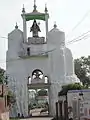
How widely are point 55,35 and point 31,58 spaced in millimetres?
5375

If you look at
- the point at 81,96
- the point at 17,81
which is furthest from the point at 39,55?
the point at 81,96

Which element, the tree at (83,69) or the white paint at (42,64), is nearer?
the white paint at (42,64)

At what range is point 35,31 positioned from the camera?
2312 inches

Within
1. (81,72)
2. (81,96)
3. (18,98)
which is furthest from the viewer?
(81,72)

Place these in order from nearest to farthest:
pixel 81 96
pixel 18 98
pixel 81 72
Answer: pixel 81 96 → pixel 18 98 → pixel 81 72

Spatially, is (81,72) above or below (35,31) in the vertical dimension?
below

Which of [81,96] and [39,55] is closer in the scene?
[81,96]

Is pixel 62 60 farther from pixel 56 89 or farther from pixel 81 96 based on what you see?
pixel 81 96

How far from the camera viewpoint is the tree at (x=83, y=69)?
259ft

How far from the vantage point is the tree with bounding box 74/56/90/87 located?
78.8m

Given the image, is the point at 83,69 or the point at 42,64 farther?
the point at 83,69

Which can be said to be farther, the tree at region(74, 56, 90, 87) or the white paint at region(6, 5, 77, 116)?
the tree at region(74, 56, 90, 87)

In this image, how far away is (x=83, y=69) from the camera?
80.0m

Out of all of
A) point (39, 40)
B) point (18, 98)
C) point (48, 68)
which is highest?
point (39, 40)
